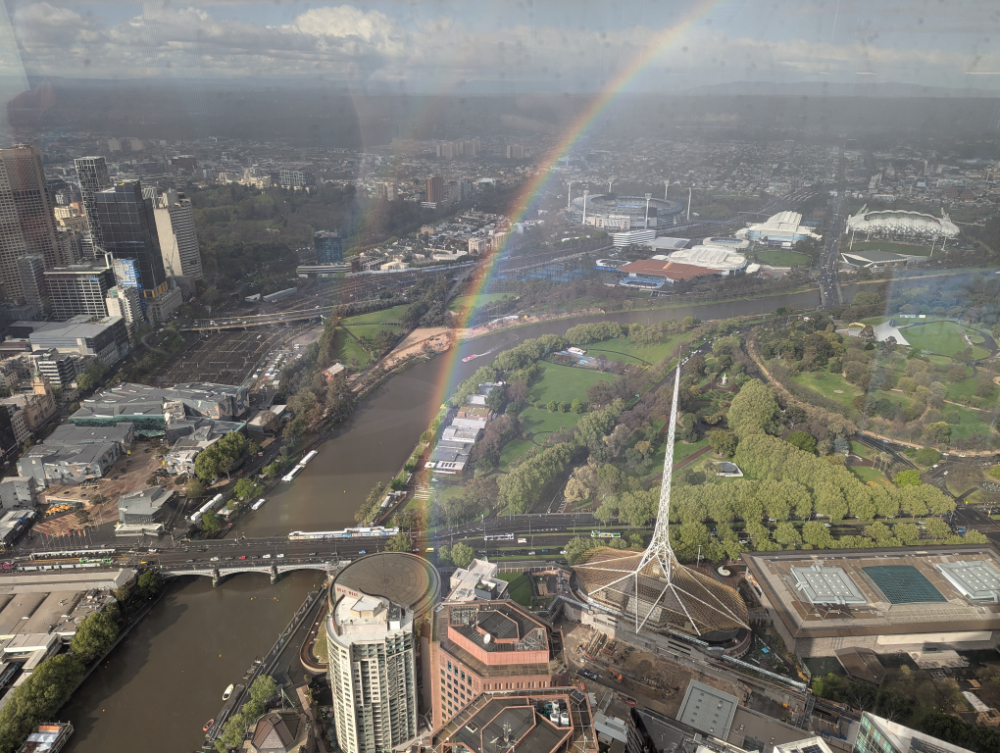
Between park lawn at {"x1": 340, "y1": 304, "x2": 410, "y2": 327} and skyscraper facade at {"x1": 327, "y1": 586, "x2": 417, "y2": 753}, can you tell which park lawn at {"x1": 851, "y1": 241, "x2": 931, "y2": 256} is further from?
skyscraper facade at {"x1": 327, "y1": 586, "x2": 417, "y2": 753}

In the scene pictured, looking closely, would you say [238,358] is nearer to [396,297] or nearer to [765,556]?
[396,297]

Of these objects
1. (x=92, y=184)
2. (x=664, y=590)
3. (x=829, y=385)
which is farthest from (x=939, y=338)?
(x=92, y=184)

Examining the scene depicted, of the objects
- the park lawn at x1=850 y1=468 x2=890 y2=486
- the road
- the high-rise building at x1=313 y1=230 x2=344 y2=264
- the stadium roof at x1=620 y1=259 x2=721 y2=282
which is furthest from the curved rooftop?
the stadium roof at x1=620 y1=259 x2=721 y2=282

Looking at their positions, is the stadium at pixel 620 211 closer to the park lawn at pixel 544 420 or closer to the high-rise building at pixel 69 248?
the park lawn at pixel 544 420

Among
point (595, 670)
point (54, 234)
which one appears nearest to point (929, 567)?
point (595, 670)

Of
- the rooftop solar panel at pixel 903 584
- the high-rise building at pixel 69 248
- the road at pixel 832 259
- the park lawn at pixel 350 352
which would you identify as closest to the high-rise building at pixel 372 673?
the rooftop solar panel at pixel 903 584

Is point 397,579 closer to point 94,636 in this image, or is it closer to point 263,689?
point 263,689

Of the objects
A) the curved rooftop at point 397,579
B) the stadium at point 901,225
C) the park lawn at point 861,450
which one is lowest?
the park lawn at point 861,450
